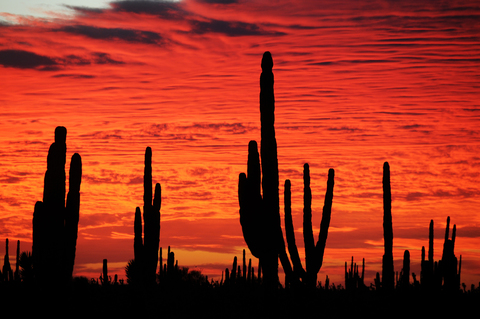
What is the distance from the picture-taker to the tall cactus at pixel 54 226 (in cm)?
1419

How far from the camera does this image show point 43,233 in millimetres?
14320

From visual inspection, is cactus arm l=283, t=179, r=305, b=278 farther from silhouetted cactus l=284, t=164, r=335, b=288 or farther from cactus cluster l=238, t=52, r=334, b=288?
cactus cluster l=238, t=52, r=334, b=288

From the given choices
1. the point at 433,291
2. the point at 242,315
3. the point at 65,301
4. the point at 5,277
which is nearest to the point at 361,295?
the point at 433,291

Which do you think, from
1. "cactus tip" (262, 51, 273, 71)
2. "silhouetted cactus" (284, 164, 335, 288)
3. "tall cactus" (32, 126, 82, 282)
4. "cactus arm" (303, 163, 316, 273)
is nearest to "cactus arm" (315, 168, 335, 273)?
"silhouetted cactus" (284, 164, 335, 288)

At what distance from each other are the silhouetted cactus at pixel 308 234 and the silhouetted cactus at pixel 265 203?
3.32m

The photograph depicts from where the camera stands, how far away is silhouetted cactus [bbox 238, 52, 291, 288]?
13312 mm

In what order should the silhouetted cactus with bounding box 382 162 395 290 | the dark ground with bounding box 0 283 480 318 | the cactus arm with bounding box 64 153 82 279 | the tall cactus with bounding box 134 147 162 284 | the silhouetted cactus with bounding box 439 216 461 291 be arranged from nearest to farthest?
1. the cactus arm with bounding box 64 153 82 279
2. the dark ground with bounding box 0 283 480 318
3. the tall cactus with bounding box 134 147 162 284
4. the silhouetted cactus with bounding box 382 162 395 290
5. the silhouetted cactus with bounding box 439 216 461 291

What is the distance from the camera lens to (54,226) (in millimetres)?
14367

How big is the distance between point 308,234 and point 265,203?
460 cm

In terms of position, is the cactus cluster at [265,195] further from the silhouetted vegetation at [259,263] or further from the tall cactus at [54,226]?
the tall cactus at [54,226]

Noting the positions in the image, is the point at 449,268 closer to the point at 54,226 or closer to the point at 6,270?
the point at 54,226

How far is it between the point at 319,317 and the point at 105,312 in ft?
20.6

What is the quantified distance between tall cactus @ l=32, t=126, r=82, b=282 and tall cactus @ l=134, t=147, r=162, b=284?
3.16 metres

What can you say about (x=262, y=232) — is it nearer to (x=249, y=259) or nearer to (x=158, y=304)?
(x=158, y=304)
